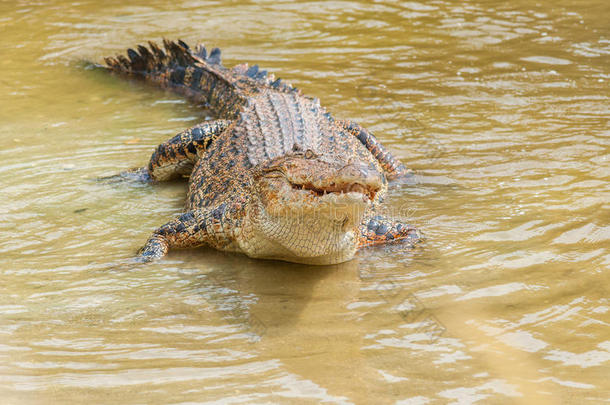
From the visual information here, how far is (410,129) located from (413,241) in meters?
2.43

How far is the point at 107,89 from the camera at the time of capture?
27.7 feet

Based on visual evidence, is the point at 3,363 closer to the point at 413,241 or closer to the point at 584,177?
the point at 413,241

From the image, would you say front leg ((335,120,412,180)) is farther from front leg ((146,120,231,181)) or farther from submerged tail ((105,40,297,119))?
front leg ((146,120,231,181))

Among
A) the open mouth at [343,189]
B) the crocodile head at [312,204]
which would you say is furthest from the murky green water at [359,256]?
the open mouth at [343,189]

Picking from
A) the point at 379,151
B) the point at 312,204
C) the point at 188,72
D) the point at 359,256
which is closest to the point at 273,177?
the point at 312,204

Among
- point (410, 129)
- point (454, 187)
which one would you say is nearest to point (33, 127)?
point (410, 129)

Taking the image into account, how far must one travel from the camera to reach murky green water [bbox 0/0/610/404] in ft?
10.5

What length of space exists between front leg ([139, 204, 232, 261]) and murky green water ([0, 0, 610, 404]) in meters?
0.09

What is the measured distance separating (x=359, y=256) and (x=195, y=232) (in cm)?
106

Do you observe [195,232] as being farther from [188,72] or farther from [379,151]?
[188,72]

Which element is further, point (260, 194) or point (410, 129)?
point (410, 129)

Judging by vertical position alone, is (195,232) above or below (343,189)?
below

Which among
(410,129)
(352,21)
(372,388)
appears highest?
(352,21)

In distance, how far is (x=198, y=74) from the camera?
26.6ft
